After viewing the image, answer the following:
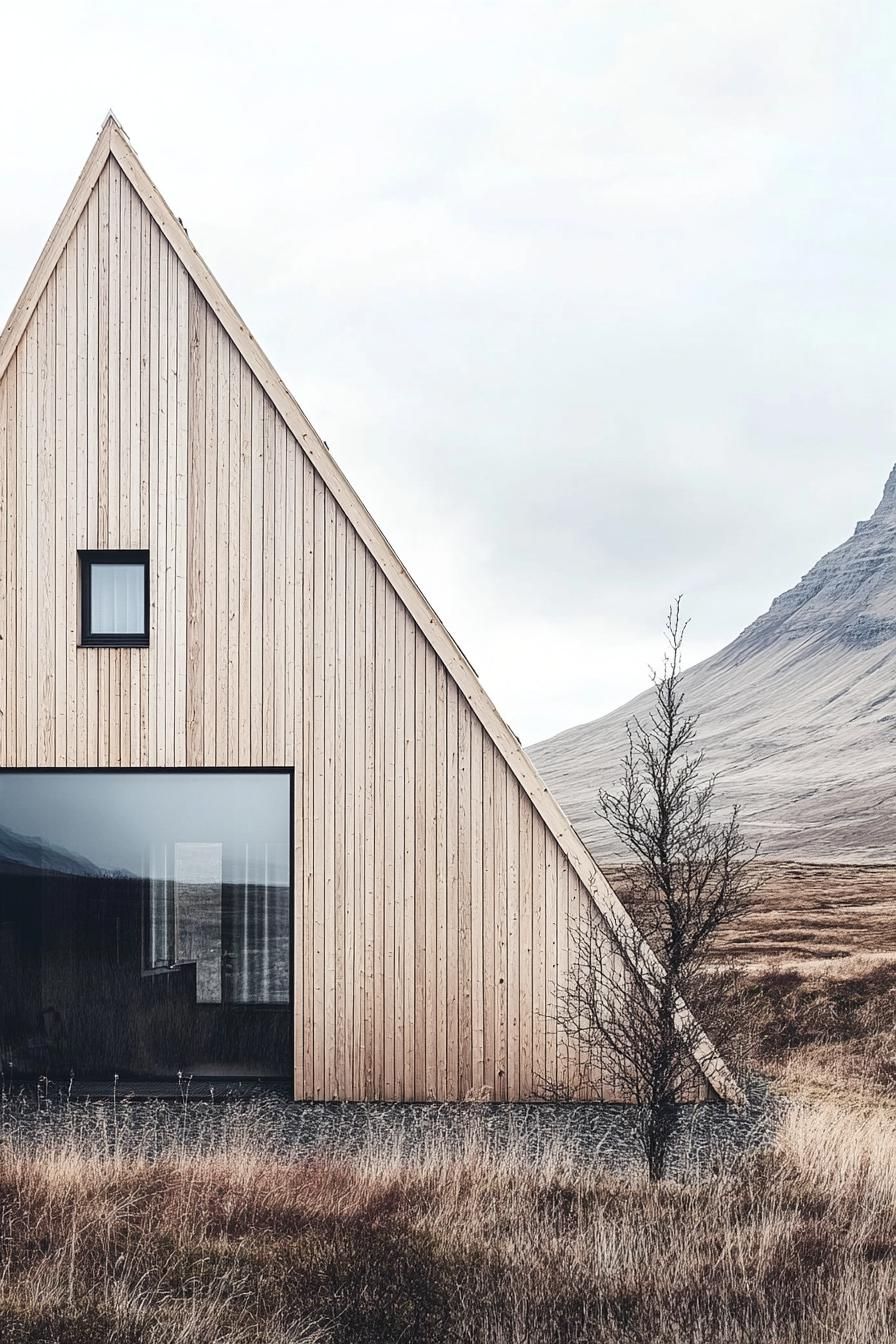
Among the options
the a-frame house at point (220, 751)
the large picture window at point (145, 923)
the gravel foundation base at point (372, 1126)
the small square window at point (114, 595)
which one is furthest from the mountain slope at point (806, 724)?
the small square window at point (114, 595)

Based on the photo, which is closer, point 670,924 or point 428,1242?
point 428,1242

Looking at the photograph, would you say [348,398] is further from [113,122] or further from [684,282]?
[113,122]

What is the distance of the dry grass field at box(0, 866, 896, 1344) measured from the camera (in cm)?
527

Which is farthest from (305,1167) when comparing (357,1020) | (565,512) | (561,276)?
(565,512)

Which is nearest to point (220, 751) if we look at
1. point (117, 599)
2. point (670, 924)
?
point (117, 599)

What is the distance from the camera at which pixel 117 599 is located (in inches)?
392

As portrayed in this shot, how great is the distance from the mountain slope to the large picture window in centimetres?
4499

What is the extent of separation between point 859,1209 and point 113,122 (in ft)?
31.6

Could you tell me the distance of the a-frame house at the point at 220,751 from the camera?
9.66 m

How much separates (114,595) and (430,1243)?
5.83 meters

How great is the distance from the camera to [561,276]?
48000 millimetres

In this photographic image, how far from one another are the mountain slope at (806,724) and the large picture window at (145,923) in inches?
1771

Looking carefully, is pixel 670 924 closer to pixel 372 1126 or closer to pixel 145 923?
pixel 372 1126

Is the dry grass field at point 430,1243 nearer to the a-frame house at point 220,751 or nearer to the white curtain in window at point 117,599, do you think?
the a-frame house at point 220,751
